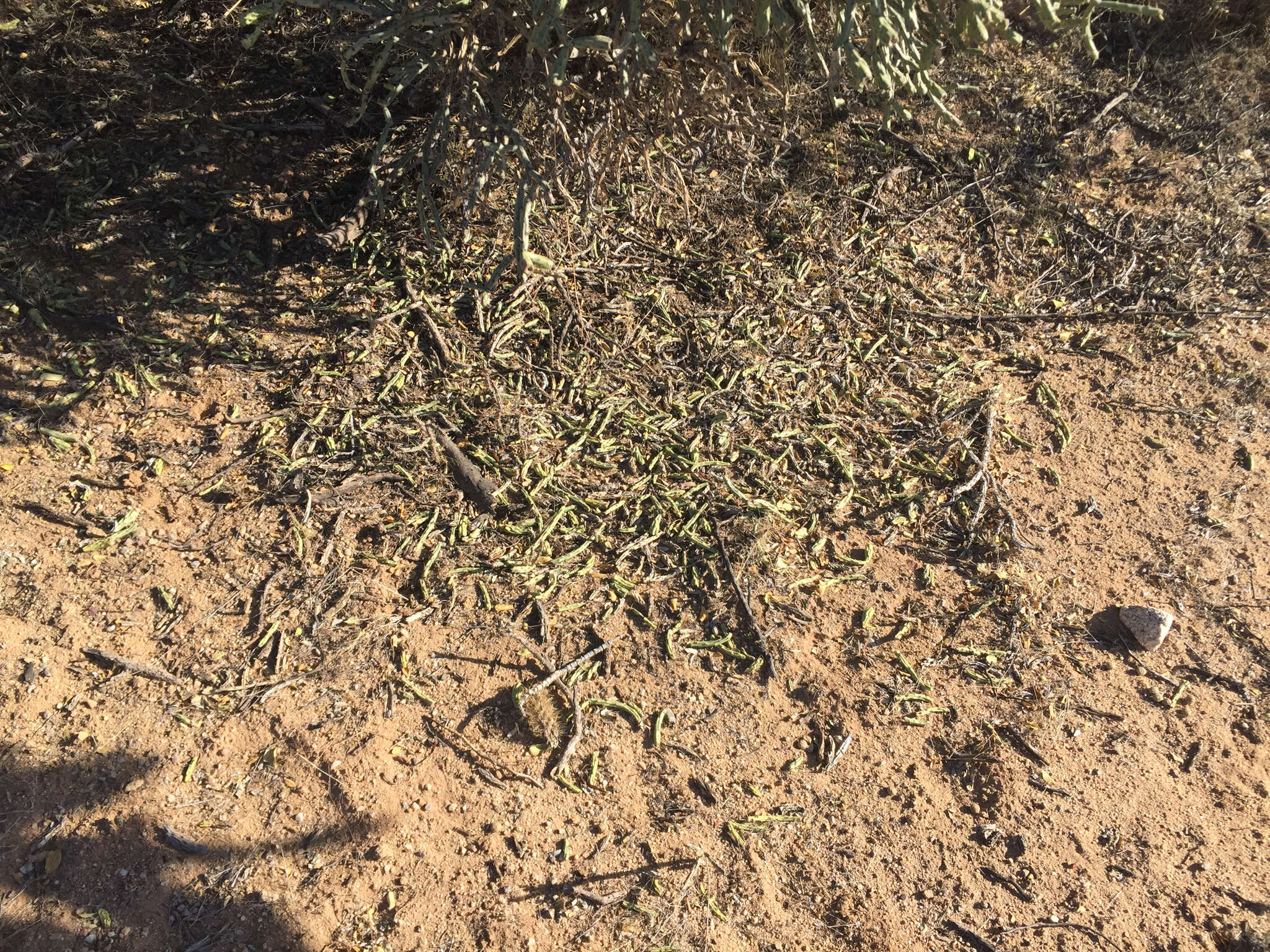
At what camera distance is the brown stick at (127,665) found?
2.55 m

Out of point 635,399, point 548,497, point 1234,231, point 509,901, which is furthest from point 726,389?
point 1234,231

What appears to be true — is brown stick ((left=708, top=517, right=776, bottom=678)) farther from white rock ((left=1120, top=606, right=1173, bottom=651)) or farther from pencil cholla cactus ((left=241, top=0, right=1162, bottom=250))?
white rock ((left=1120, top=606, right=1173, bottom=651))

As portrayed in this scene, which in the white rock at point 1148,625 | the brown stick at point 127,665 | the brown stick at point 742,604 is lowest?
the white rock at point 1148,625

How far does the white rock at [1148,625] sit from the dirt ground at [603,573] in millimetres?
71

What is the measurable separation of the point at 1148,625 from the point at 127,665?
11.3 feet

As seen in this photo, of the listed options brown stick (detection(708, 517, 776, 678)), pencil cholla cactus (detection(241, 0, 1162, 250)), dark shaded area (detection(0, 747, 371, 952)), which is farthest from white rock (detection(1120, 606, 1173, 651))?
dark shaded area (detection(0, 747, 371, 952))

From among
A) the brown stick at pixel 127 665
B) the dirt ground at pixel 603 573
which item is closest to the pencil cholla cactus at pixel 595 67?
the dirt ground at pixel 603 573

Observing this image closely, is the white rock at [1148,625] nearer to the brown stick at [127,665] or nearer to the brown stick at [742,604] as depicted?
the brown stick at [742,604]

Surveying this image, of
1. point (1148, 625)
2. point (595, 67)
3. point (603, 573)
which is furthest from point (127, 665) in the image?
point (1148, 625)

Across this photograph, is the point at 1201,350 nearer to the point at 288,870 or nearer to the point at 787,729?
the point at 787,729

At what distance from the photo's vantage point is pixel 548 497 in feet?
10.2

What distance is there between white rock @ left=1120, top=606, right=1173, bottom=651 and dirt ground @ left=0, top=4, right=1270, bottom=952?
7cm

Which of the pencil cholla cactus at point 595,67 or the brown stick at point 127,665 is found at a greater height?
the pencil cholla cactus at point 595,67

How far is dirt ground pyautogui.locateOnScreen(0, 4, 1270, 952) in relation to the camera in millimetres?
2422
